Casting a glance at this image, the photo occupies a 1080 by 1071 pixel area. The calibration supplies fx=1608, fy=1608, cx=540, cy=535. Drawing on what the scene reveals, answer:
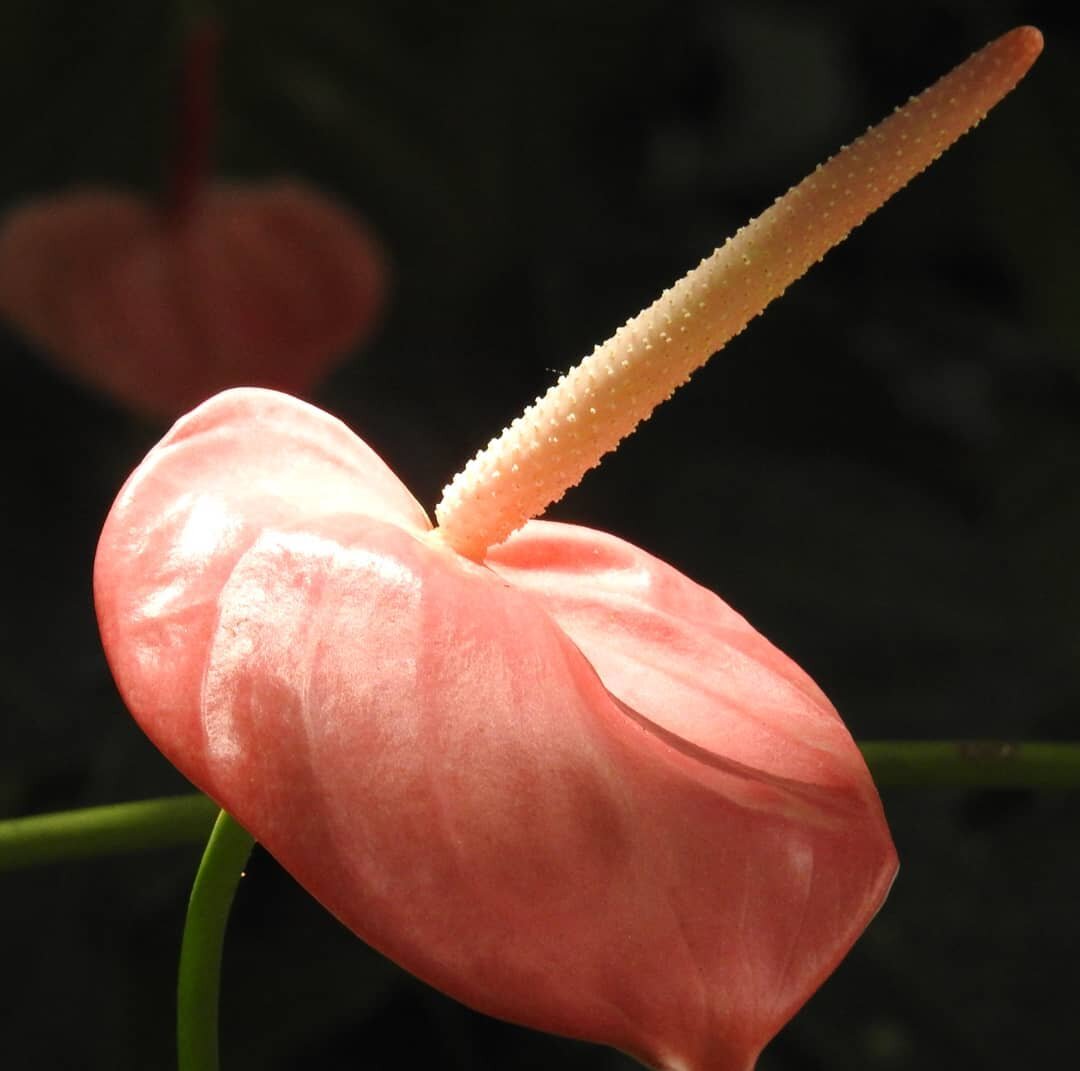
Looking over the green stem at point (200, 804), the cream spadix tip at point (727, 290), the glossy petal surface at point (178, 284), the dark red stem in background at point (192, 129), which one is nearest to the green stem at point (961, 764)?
the green stem at point (200, 804)

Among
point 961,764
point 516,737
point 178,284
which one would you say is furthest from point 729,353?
point 516,737

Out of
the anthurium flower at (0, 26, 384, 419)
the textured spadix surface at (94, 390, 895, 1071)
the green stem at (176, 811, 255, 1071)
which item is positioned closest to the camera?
the textured spadix surface at (94, 390, 895, 1071)

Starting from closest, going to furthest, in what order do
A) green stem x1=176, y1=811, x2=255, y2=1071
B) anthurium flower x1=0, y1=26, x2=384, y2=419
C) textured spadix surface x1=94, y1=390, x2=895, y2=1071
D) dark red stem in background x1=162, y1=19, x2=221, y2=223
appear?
textured spadix surface x1=94, y1=390, x2=895, y2=1071
green stem x1=176, y1=811, x2=255, y2=1071
dark red stem in background x1=162, y1=19, x2=221, y2=223
anthurium flower x1=0, y1=26, x2=384, y2=419

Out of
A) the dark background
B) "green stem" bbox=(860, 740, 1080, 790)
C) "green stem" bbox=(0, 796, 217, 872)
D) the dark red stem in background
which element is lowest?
the dark background

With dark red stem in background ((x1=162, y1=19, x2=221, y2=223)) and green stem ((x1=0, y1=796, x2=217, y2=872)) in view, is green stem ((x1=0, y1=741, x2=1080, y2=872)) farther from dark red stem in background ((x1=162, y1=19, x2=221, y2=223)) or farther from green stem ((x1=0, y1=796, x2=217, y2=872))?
dark red stem in background ((x1=162, y1=19, x2=221, y2=223))

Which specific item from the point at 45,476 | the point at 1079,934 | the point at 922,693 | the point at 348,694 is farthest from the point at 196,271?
the point at 348,694

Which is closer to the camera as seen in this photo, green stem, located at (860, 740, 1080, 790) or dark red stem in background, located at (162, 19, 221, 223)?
green stem, located at (860, 740, 1080, 790)

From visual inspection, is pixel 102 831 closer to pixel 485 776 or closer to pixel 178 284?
pixel 485 776

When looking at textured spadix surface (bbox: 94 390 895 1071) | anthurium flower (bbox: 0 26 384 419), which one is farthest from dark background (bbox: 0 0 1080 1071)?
textured spadix surface (bbox: 94 390 895 1071)

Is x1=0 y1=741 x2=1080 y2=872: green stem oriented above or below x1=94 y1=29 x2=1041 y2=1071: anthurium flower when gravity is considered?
below
